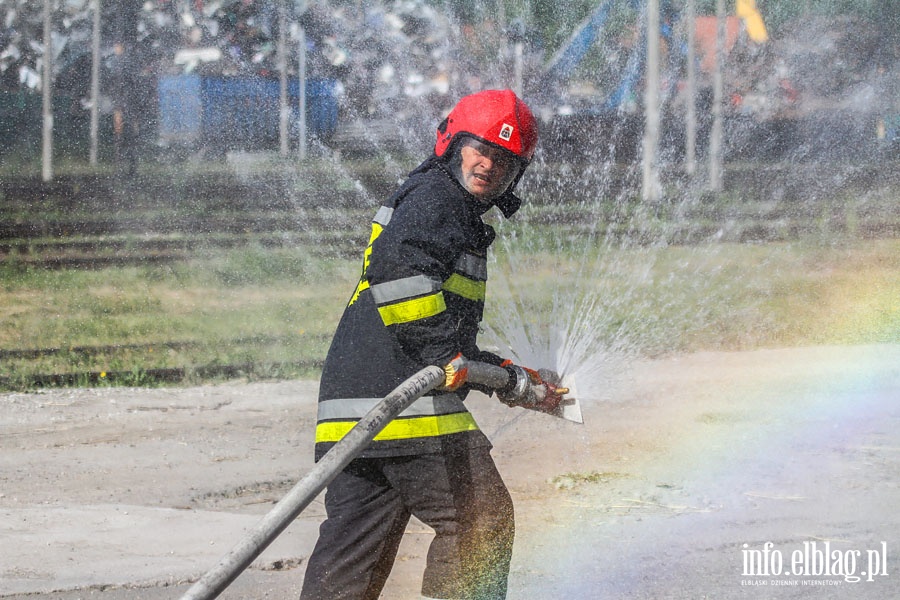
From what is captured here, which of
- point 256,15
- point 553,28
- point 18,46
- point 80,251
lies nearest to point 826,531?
point 80,251

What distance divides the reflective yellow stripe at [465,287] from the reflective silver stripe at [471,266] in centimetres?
1

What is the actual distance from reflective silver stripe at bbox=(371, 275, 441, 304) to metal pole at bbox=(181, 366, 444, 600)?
0.19 metres

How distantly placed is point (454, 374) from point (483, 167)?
1.84 ft

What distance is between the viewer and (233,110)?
63.1 ft

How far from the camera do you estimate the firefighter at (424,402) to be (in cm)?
290

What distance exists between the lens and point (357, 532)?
2.96m

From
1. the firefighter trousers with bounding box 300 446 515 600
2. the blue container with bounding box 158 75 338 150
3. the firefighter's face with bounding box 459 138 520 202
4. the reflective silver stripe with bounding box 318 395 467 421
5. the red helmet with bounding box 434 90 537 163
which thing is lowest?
the firefighter trousers with bounding box 300 446 515 600

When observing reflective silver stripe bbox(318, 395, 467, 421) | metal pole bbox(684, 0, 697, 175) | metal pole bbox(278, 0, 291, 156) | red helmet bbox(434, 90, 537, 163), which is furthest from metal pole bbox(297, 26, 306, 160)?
reflective silver stripe bbox(318, 395, 467, 421)

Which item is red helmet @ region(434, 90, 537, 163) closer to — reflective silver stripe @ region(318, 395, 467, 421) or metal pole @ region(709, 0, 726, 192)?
reflective silver stripe @ region(318, 395, 467, 421)

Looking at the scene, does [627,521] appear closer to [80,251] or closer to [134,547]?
[134,547]

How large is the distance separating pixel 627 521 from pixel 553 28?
38.9 feet

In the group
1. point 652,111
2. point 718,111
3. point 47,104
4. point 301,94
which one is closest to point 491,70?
point 652,111

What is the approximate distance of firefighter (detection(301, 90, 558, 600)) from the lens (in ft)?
9.52

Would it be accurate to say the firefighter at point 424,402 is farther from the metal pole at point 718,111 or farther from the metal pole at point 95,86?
the metal pole at point 95,86
